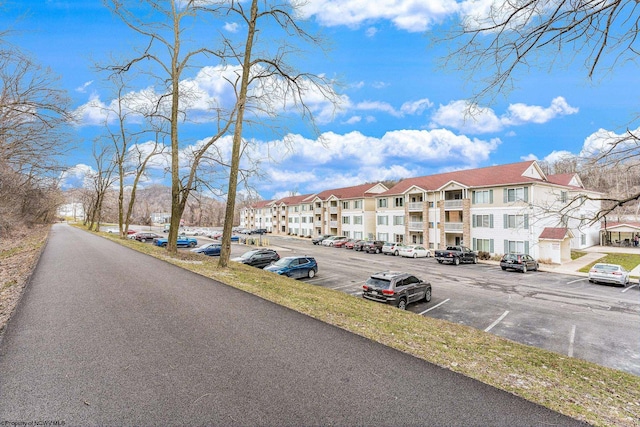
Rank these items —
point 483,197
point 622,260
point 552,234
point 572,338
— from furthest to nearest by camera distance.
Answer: point 483,197 < point 622,260 < point 552,234 < point 572,338

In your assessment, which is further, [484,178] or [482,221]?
[484,178]

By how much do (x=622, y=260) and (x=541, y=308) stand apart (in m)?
25.4

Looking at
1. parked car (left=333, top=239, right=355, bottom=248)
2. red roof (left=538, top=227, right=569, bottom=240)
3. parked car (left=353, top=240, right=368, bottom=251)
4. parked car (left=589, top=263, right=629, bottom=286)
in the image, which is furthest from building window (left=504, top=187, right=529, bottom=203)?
parked car (left=333, top=239, right=355, bottom=248)

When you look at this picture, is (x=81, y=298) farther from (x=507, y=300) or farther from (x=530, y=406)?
(x=507, y=300)

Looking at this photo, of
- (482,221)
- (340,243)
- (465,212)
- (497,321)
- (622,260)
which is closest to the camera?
(497,321)

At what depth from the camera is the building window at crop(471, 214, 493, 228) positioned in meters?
33.1

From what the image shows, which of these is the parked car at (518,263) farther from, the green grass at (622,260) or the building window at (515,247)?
the green grass at (622,260)

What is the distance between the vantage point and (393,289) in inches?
508

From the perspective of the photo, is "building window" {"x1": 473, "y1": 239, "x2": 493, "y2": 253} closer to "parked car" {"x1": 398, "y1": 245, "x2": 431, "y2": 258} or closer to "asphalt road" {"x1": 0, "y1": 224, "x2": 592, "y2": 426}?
"parked car" {"x1": 398, "y1": 245, "x2": 431, "y2": 258}

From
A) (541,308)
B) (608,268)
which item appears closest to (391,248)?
(608,268)

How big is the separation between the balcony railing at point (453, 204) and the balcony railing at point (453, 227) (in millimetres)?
1898

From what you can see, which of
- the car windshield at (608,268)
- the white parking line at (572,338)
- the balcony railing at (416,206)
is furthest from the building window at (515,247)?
the white parking line at (572,338)

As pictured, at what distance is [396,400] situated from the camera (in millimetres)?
3592

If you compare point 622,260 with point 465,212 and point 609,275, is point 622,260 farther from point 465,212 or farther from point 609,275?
point 609,275
